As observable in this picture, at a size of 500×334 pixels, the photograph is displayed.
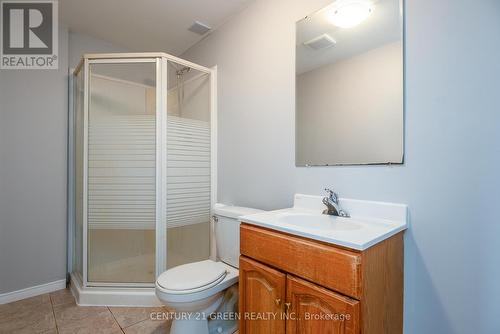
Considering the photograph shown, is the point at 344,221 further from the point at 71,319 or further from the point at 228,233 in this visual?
the point at 71,319

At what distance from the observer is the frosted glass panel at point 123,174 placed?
6.45 feet

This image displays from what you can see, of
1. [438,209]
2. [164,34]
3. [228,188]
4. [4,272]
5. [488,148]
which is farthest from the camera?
[164,34]

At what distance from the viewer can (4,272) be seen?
194 centimetres

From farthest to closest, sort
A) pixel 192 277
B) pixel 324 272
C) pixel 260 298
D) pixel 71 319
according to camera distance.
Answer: pixel 71 319
pixel 192 277
pixel 260 298
pixel 324 272

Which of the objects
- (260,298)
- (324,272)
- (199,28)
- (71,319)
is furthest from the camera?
(199,28)

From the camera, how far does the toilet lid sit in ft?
4.48

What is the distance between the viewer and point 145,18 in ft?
6.91

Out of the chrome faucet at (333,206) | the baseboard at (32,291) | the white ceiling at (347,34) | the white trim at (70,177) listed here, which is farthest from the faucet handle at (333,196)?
the baseboard at (32,291)

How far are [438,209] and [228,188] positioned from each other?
4.87 feet

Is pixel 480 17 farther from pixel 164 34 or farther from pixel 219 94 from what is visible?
pixel 164 34

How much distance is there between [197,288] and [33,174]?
5.95 ft

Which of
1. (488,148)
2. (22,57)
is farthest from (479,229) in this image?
(22,57)

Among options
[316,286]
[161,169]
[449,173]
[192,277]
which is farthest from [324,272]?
[161,169]

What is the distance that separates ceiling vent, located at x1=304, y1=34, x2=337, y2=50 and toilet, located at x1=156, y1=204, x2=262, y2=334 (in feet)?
3.86
